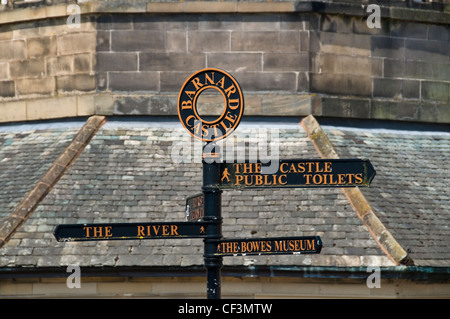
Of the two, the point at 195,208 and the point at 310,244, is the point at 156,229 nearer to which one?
the point at 195,208

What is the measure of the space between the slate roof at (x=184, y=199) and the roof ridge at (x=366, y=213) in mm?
86

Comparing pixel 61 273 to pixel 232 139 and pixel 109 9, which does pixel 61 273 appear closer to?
pixel 232 139

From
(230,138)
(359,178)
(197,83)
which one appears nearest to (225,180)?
(197,83)

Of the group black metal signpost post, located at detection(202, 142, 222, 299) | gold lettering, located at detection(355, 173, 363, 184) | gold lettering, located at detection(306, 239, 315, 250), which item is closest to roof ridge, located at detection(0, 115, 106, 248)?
black metal signpost post, located at detection(202, 142, 222, 299)

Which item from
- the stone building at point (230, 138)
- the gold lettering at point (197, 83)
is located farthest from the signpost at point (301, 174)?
the stone building at point (230, 138)

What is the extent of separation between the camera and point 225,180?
10.8 meters

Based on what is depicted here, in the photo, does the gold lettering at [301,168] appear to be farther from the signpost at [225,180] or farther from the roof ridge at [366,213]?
the roof ridge at [366,213]

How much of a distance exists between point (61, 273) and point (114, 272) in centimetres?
74

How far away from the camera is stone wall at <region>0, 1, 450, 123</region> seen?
60.2 ft

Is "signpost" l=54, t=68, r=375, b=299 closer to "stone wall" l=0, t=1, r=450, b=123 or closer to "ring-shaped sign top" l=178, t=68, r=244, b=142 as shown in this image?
"ring-shaped sign top" l=178, t=68, r=244, b=142

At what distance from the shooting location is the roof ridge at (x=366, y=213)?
50.9 feet

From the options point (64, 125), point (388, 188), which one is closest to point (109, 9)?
point (64, 125)

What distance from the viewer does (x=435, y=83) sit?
19.6 metres

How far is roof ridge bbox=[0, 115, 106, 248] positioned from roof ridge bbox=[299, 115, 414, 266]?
136 inches
